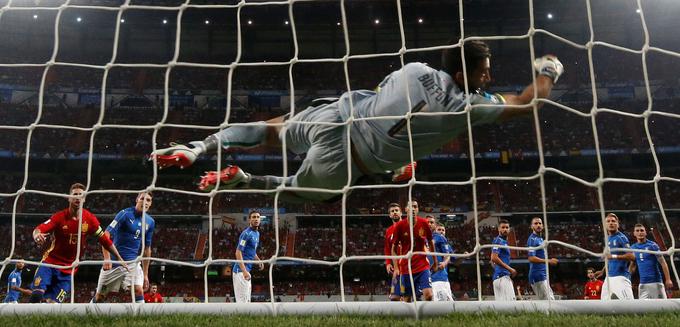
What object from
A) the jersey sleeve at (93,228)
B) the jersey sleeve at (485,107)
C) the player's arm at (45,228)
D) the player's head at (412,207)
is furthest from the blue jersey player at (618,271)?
the player's arm at (45,228)

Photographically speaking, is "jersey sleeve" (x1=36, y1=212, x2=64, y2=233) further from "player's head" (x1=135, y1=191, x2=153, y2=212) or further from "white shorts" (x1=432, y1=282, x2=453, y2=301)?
"white shorts" (x1=432, y1=282, x2=453, y2=301)

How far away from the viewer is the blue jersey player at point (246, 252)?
26.4 feet

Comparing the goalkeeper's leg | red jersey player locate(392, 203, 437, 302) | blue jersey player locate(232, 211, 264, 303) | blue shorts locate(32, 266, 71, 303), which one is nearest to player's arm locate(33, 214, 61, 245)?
blue shorts locate(32, 266, 71, 303)

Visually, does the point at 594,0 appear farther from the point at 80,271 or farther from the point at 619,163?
the point at 80,271

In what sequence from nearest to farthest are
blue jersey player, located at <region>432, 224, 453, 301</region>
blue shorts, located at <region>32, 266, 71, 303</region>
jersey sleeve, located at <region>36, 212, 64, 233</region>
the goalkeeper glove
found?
the goalkeeper glove < jersey sleeve, located at <region>36, 212, 64, 233</region> < blue shorts, located at <region>32, 266, 71, 303</region> < blue jersey player, located at <region>432, 224, 453, 301</region>

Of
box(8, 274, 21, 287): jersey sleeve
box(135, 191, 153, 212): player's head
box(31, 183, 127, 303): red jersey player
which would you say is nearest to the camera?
box(135, 191, 153, 212): player's head

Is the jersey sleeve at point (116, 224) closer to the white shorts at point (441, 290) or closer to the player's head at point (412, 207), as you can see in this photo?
the player's head at point (412, 207)

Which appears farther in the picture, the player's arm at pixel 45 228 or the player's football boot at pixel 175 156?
the player's arm at pixel 45 228

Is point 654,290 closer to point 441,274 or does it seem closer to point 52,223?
point 441,274

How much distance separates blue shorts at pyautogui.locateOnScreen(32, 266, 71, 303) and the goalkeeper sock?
3646mm

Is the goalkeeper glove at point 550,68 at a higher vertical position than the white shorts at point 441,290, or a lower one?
higher

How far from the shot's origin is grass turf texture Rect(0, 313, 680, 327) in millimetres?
2643

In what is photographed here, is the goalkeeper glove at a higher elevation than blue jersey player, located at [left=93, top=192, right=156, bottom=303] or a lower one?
higher

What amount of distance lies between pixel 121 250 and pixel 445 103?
5273 mm
